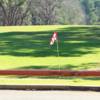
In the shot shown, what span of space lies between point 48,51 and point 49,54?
38.5 inches

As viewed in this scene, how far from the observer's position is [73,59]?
1859 centimetres

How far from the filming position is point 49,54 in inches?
800

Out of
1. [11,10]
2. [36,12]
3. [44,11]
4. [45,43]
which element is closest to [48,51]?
[45,43]

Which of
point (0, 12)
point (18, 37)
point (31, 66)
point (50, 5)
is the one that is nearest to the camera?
point (31, 66)

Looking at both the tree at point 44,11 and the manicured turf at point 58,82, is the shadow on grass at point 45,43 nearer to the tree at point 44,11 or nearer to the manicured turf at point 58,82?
the manicured turf at point 58,82

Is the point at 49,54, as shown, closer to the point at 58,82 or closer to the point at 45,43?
the point at 45,43

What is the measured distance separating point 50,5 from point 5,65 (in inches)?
3123

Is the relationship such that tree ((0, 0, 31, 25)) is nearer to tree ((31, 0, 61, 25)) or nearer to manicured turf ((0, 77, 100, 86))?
tree ((31, 0, 61, 25))

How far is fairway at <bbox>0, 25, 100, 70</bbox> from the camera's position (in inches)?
671

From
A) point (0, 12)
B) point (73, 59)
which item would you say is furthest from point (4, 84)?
point (0, 12)

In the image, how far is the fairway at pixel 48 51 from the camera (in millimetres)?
17031

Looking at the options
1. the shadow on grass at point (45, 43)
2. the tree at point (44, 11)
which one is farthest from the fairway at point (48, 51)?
the tree at point (44, 11)

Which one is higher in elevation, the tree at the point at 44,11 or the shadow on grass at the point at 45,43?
the shadow on grass at the point at 45,43
